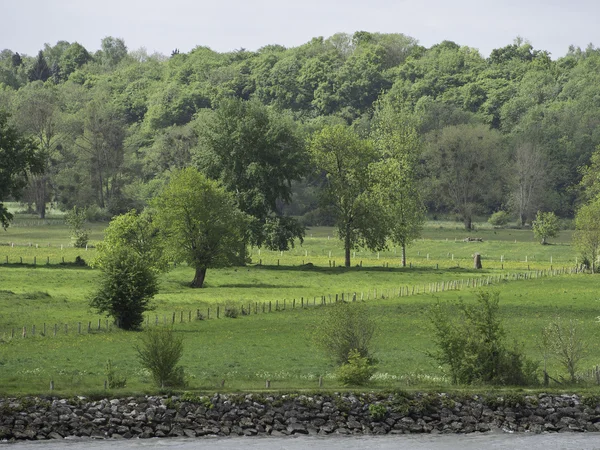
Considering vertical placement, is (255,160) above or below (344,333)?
above

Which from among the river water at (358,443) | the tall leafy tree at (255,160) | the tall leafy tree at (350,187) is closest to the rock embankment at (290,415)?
the river water at (358,443)

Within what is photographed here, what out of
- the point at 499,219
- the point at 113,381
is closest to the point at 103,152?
the point at 499,219

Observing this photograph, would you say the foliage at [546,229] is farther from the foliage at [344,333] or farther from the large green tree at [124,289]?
the foliage at [344,333]

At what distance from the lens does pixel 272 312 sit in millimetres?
76938

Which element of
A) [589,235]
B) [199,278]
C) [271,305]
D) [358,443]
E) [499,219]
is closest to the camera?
[358,443]

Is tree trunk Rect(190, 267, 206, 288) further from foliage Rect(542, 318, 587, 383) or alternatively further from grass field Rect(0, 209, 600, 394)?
foliage Rect(542, 318, 587, 383)

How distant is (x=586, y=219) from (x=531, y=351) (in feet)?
175

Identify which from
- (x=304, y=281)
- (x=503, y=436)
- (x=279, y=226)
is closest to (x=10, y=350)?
(x=503, y=436)

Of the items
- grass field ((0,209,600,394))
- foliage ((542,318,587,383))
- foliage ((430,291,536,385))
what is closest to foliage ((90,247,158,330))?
grass field ((0,209,600,394))

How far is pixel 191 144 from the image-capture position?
171m

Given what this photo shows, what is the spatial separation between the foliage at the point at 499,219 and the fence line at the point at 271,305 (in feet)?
184

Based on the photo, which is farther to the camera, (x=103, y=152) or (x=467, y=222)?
(x=103, y=152)

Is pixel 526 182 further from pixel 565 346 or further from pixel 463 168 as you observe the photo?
pixel 565 346

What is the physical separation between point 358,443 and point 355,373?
4.57m
